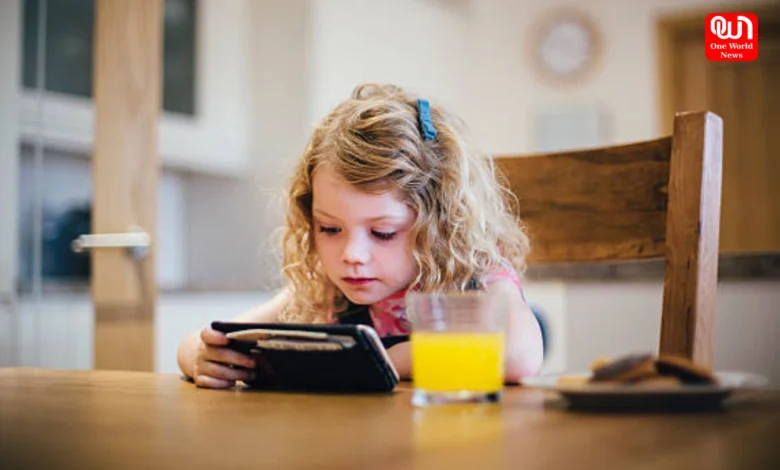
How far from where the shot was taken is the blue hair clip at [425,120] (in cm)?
124

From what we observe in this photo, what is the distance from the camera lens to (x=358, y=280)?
1.19m

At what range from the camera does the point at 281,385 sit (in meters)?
0.94

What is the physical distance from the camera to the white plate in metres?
0.64

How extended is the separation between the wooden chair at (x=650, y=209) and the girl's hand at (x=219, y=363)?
0.46 m

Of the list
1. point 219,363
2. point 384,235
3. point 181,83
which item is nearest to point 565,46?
point 181,83

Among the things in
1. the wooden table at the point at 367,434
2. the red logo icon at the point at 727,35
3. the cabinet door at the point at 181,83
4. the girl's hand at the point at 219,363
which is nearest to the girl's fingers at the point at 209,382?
the girl's hand at the point at 219,363

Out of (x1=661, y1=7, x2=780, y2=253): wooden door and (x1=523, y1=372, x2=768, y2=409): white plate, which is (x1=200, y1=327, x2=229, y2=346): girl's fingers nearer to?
(x1=523, y1=372, x2=768, y2=409): white plate

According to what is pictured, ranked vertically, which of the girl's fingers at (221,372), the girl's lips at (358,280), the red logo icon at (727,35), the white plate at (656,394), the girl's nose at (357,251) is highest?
the red logo icon at (727,35)

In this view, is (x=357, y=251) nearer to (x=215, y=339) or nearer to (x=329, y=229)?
(x=329, y=229)

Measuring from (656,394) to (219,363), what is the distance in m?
0.47

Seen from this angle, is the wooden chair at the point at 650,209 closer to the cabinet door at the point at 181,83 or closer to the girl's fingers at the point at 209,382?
the girl's fingers at the point at 209,382

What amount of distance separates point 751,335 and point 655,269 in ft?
0.74

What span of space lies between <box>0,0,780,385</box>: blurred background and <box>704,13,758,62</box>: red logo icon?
0.43 metres

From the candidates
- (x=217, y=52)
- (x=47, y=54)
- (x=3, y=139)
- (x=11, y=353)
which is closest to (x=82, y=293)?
(x=11, y=353)
